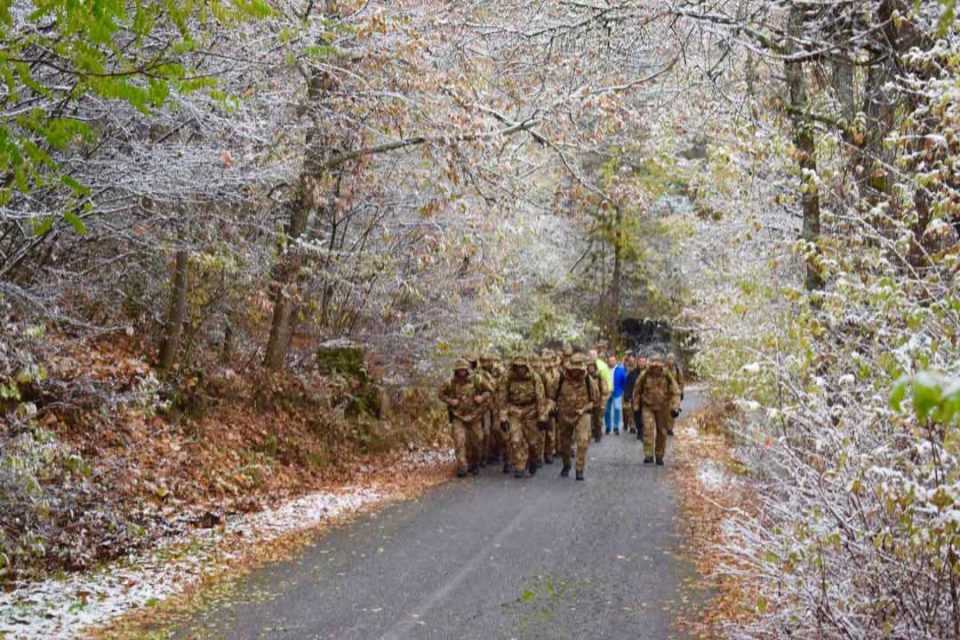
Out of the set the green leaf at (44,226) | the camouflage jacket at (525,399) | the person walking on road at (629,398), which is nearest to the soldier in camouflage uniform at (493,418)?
the camouflage jacket at (525,399)

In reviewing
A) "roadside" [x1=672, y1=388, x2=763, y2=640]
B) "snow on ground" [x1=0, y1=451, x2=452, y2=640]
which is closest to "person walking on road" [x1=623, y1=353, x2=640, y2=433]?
"roadside" [x1=672, y1=388, x2=763, y2=640]

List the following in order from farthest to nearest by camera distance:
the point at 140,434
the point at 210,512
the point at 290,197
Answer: the point at 290,197
the point at 140,434
the point at 210,512

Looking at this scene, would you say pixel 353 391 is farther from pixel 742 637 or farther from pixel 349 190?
pixel 742 637

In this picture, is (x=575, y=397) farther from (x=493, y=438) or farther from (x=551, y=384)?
(x=493, y=438)

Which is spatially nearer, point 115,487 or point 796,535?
point 796,535

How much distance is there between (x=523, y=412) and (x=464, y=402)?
3.31ft

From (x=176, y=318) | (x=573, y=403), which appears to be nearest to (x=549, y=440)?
(x=573, y=403)

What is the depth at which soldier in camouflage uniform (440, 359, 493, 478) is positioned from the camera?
14609mm

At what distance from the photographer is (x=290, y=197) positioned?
1550 cm

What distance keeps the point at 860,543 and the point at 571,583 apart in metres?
3.54

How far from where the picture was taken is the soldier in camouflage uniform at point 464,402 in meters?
14.6

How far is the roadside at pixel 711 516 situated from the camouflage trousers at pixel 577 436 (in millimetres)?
1625

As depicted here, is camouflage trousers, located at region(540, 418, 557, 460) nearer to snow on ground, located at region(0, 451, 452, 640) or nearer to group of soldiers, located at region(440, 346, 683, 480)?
group of soldiers, located at region(440, 346, 683, 480)

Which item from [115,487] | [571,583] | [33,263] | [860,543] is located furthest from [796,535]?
[33,263]
